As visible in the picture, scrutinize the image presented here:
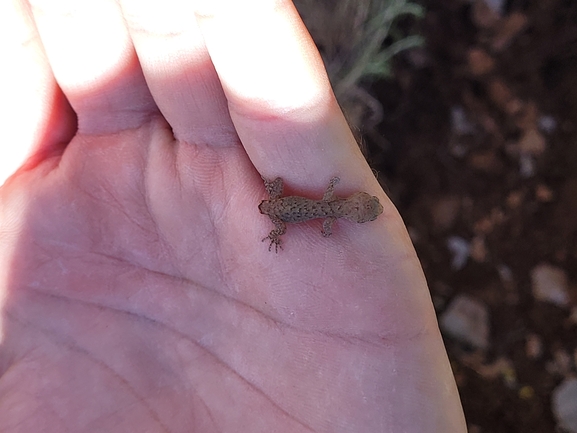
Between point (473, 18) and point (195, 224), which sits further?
point (473, 18)

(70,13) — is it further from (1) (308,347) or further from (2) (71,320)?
(1) (308,347)

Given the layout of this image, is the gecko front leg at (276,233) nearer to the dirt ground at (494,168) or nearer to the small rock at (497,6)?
the dirt ground at (494,168)

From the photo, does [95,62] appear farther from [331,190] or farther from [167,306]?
[331,190]

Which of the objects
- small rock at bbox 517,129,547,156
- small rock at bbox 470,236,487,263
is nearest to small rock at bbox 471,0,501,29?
small rock at bbox 517,129,547,156

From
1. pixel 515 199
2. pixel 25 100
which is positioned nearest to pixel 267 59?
pixel 25 100

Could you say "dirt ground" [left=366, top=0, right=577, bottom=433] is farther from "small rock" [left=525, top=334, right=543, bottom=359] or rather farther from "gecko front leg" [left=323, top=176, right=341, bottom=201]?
"gecko front leg" [left=323, top=176, right=341, bottom=201]

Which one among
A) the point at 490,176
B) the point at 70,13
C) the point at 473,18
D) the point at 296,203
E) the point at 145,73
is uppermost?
the point at 70,13

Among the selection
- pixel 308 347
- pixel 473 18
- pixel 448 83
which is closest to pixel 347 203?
pixel 308 347
